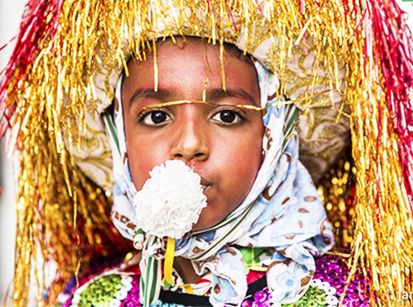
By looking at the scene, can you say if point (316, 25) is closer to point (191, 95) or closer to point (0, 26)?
point (191, 95)

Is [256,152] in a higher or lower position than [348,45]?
lower

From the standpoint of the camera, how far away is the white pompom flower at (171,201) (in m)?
1.46

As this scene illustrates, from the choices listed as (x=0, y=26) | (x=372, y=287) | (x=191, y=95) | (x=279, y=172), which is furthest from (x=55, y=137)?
(x=0, y=26)

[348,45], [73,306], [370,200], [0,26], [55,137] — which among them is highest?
[0,26]

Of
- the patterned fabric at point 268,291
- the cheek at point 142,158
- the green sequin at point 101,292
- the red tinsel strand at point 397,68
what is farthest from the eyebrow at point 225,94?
the green sequin at point 101,292

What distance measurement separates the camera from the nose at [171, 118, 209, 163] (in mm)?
1519

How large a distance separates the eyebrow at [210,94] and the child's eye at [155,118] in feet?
0.10

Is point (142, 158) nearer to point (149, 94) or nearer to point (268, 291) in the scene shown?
point (149, 94)

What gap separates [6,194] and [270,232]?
173cm

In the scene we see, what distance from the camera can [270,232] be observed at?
1.62 meters

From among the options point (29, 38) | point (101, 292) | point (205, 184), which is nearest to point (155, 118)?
point (205, 184)

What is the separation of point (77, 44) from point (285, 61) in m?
0.38

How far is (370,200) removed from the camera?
1.53m

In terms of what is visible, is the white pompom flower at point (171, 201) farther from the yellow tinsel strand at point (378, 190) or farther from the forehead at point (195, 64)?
the yellow tinsel strand at point (378, 190)
